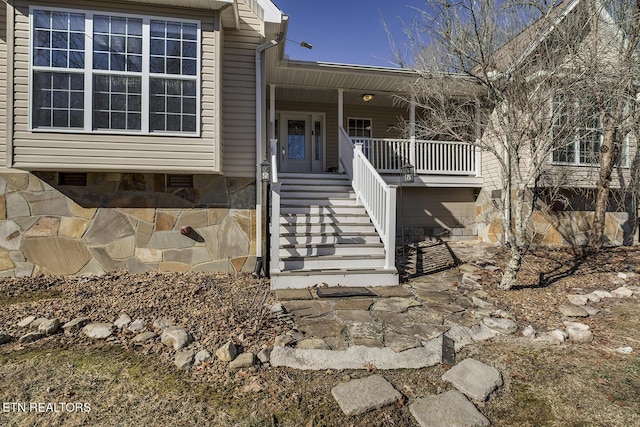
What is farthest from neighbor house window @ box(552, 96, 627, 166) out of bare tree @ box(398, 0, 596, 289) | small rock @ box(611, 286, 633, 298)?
small rock @ box(611, 286, 633, 298)

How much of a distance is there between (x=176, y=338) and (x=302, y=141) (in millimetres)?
6597

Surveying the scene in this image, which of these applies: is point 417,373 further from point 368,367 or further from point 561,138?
point 561,138

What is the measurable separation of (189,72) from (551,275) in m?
6.53

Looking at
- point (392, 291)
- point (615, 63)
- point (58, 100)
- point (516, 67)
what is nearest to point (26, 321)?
point (58, 100)

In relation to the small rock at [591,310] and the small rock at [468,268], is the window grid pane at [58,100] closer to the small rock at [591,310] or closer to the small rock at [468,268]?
the small rock at [468,268]

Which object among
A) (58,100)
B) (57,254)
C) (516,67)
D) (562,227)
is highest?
(516,67)

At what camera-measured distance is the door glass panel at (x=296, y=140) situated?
8.62m

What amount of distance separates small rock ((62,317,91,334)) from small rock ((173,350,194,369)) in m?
1.26

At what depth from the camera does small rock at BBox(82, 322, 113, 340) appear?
3027mm

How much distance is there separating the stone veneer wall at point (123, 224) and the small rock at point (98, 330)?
2.21 meters

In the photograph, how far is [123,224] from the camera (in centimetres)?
523

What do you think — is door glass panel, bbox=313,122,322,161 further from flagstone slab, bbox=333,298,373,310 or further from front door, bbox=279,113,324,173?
flagstone slab, bbox=333,298,373,310

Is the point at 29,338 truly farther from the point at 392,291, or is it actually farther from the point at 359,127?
the point at 359,127

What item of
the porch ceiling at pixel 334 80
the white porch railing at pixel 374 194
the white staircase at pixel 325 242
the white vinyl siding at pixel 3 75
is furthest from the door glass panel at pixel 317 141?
the white vinyl siding at pixel 3 75
